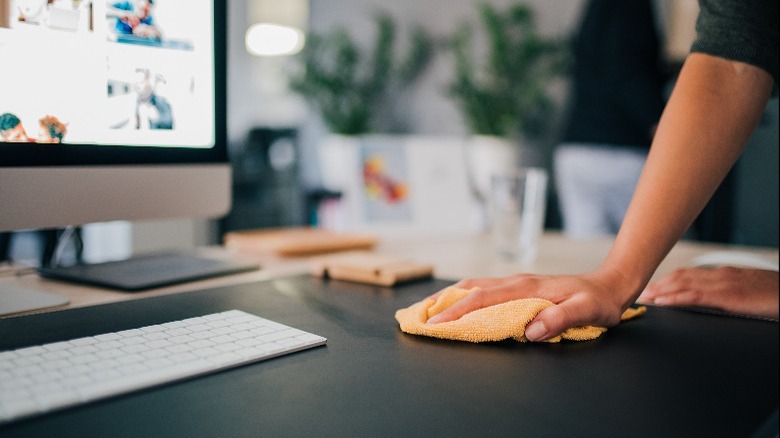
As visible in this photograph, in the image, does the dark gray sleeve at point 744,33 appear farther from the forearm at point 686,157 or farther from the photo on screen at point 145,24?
the photo on screen at point 145,24

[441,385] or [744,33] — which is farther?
[744,33]

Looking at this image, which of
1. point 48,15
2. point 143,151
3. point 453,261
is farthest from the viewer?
point 453,261

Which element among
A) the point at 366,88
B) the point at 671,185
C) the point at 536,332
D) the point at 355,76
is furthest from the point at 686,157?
the point at 355,76

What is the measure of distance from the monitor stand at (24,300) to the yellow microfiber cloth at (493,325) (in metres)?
0.42

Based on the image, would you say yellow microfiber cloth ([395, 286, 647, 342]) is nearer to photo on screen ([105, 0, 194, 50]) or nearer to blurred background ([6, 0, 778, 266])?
photo on screen ([105, 0, 194, 50])

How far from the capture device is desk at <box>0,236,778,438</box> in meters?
0.42

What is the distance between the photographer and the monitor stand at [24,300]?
710mm

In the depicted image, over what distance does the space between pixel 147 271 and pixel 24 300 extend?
204 millimetres

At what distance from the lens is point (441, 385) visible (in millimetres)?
491

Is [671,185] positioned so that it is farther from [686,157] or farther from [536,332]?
[536,332]

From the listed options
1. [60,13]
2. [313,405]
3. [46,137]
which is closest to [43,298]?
[46,137]

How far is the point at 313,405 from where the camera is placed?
1.46 ft

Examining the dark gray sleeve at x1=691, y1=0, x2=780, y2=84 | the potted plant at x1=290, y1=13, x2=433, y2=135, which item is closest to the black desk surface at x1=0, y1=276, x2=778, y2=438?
the dark gray sleeve at x1=691, y1=0, x2=780, y2=84

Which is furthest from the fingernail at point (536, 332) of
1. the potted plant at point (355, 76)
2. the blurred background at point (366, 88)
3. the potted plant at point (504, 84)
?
the potted plant at point (355, 76)
